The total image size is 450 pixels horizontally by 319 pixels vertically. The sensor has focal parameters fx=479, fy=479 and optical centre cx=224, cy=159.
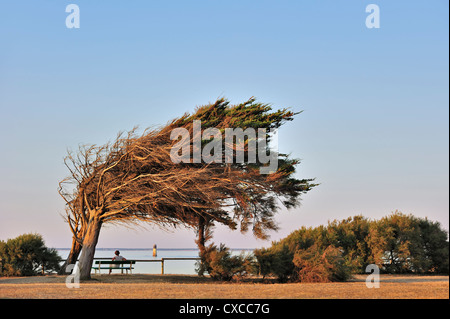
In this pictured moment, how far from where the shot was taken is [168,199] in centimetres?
2150

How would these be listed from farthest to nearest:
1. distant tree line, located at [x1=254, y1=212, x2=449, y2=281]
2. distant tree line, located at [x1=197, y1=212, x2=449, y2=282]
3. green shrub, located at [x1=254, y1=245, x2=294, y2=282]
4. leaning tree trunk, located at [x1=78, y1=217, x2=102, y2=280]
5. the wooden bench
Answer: distant tree line, located at [x1=254, y1=212, x2=449, y2=281]
the wooden bench
distant tree line, located at [x1=197, y1=212, x2=449, y2=282]
leaning tree trunk, located at [x1=78, y1=217, x2=102, y2=280]
green shrub, located at [x1=254, y1=245, x2=294, y2=282]

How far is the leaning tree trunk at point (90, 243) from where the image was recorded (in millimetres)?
22042

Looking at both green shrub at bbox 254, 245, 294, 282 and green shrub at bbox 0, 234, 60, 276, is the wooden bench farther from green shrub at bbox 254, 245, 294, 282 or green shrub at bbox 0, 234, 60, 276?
green shrub at bbox 254, 245, 294, 282

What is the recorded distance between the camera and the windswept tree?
70.3ft

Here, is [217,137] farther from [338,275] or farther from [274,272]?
[338,275]

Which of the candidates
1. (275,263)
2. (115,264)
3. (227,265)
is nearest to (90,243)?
(115,264)

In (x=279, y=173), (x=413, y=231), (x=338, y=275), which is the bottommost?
(x=338, y=275)

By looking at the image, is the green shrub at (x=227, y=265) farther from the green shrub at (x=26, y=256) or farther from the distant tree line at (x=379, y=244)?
the green shrub at (x=26, y=256)

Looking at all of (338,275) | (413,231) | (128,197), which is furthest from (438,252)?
(128,197)

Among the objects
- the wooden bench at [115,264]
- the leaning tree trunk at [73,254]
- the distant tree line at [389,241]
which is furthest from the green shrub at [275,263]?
the leaning tree trunk at [73,254]

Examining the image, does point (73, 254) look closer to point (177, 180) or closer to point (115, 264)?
point (115, 264)

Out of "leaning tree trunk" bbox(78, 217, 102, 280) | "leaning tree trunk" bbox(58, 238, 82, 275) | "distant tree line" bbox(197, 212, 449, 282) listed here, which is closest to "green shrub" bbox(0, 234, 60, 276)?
"leaning tree trunk" bbox(58, 238, 82, 275)

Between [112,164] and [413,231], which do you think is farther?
[413,231]
